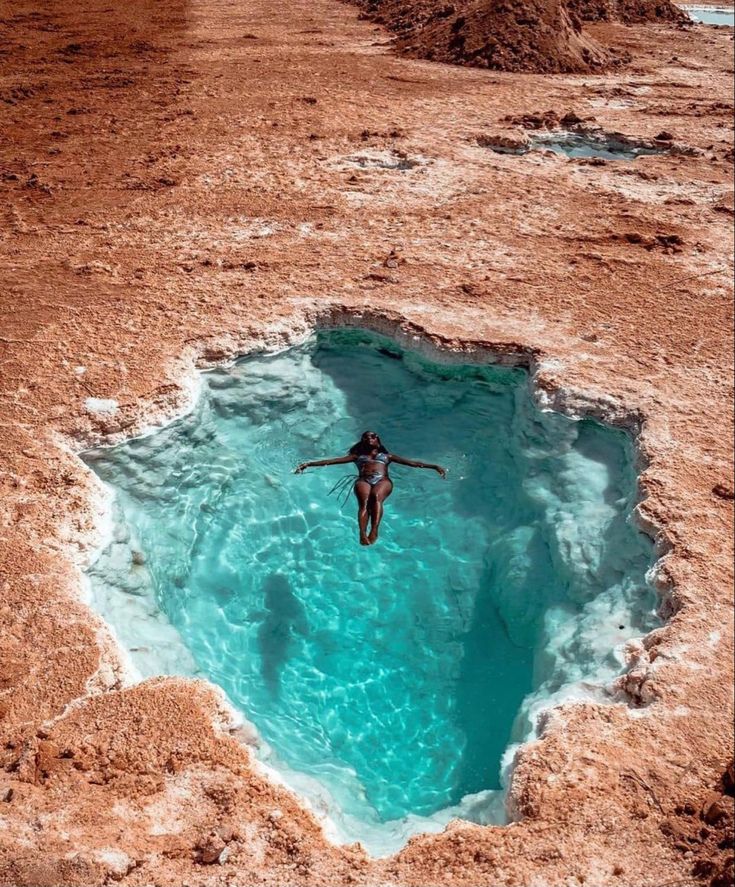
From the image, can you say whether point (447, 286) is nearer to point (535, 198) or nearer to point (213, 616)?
point (535, 198)

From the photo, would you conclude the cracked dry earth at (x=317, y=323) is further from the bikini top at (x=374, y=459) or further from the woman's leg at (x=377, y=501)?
the woman's leg at (x=377, y=501)

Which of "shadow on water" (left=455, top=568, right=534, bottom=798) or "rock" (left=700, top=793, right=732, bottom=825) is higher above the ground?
"rock" (left=700, top=793, right=732, bottom=825)

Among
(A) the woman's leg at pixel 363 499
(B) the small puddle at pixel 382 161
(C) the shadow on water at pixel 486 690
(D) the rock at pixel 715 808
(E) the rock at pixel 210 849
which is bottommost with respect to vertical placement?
(C) the shadow on water at pixel 486 690

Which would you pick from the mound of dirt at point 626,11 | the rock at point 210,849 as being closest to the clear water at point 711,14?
the mound of dirt at point 626,11

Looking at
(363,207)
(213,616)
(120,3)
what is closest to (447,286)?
(363,207)

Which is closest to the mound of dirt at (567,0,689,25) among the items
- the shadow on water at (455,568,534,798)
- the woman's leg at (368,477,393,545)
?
the woman's leg at (368,477,393,545)

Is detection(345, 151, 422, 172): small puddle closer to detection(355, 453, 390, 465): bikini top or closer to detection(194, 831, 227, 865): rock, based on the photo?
detection(355, 453, 390, 465): bikini top
